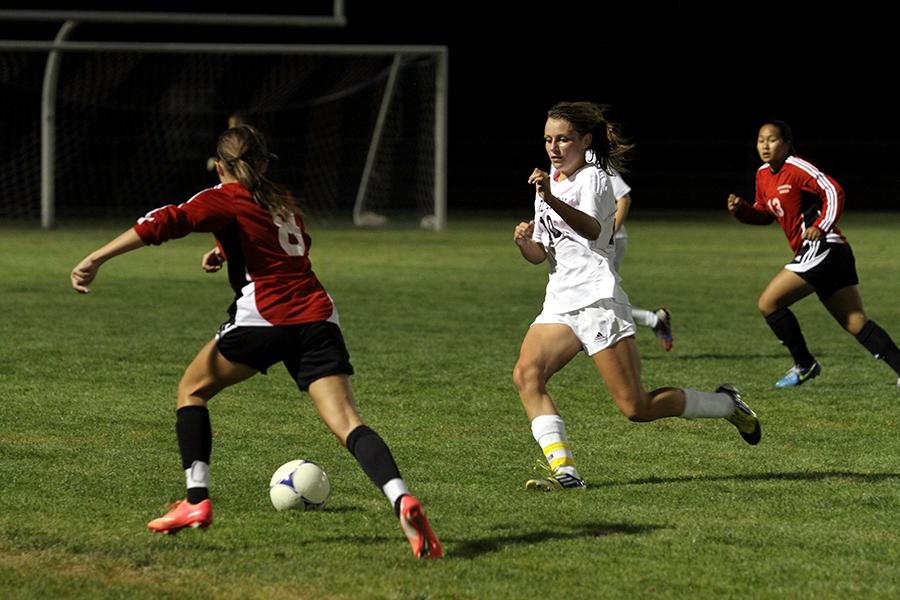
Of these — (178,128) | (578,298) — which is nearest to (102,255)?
(578,298)

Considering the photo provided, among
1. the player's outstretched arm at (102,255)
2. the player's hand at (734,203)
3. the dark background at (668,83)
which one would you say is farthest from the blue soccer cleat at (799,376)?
the dark background at (668,83)

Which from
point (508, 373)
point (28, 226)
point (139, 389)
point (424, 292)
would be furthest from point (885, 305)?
point (28, 226)

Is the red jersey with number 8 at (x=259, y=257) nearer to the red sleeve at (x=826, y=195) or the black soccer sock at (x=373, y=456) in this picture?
the black soccer sock at (x=373, y=456)

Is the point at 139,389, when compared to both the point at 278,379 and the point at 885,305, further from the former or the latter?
the point at 885,305

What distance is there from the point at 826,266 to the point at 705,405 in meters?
3.03

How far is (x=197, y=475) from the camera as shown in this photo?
17.1 feet

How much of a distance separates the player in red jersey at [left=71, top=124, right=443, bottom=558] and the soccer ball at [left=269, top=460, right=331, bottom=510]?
49cm

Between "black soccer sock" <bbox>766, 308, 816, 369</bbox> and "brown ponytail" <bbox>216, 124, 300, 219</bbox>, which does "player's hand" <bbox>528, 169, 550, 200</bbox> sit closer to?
"brown ponytail" <bbox>216, 124, 300, 219</bbox>

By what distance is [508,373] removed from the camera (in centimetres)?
983

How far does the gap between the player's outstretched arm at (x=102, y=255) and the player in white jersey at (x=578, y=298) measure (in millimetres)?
1805

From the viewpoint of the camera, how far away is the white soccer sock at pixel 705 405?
648cm

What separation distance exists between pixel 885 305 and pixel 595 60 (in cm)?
2333

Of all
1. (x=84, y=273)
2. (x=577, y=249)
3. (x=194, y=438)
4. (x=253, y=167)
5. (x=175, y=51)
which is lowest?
(x=175, y=51)

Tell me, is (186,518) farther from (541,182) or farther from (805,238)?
(805,238)
